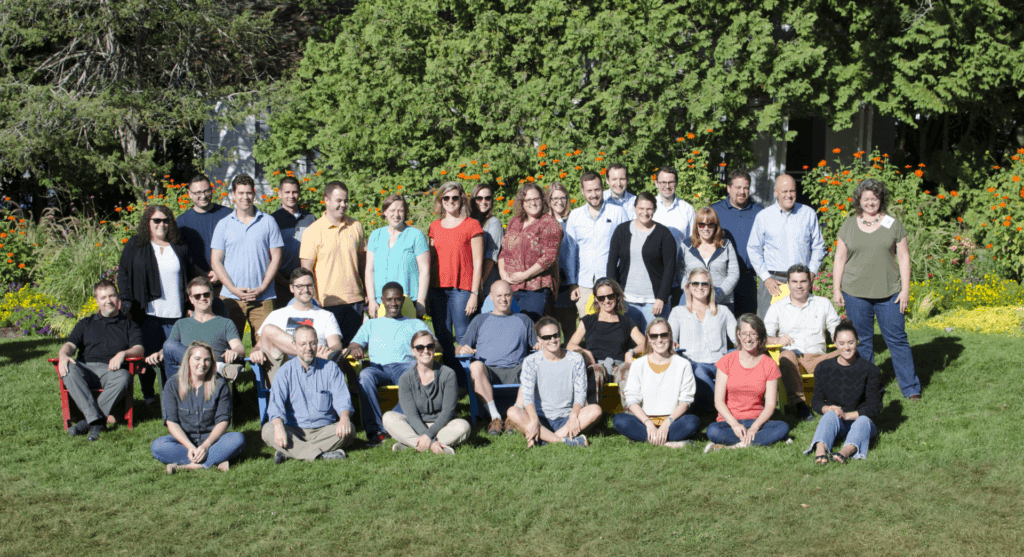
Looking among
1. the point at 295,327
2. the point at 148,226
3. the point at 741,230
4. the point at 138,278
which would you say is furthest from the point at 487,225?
the point at 138,278

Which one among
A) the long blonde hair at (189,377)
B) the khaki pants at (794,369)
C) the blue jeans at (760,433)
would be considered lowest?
the blue jeans at (760,433)

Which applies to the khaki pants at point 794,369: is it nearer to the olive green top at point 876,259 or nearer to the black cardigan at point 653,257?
the olive green top at point 876,259

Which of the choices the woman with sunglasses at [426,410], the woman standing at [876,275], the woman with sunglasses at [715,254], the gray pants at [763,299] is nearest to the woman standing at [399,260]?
the woman with sunglasses at [426,410]

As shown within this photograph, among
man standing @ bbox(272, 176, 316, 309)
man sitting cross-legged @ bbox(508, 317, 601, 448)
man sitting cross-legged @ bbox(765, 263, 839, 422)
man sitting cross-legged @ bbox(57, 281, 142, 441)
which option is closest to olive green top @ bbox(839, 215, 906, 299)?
man sitting cross-legged @ bbox(765, 263, 839, 422)

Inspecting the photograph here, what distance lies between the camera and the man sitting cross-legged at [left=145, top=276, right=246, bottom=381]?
6305 mm

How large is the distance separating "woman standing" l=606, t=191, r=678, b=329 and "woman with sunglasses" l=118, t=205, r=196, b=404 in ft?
11.0

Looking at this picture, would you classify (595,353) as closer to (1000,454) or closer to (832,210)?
(1000,454)

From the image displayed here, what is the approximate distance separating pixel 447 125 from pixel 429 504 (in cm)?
801

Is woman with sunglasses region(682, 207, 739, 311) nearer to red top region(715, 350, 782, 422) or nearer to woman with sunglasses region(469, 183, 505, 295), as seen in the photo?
red top region(715, 350, 782, 422)

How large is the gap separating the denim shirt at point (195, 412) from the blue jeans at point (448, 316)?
6.11ft

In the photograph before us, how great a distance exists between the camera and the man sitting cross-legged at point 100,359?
20.3 feet

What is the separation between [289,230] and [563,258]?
2302mm

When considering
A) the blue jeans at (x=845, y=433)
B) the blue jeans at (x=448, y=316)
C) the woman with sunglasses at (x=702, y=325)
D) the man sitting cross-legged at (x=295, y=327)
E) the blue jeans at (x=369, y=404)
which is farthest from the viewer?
the blue jeans at (x=448, y=316)

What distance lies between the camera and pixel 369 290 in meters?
6.82
